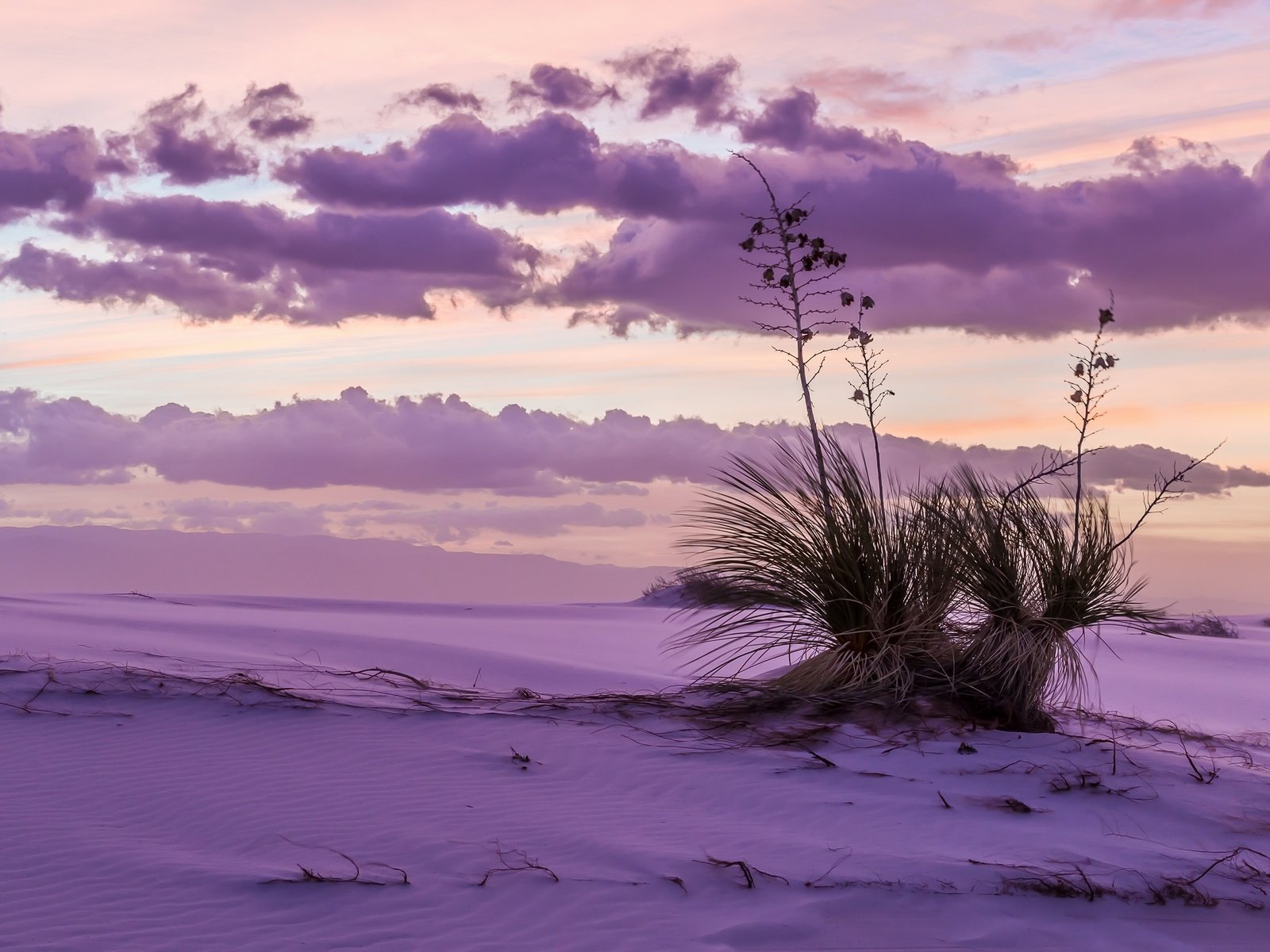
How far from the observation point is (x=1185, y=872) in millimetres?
5422

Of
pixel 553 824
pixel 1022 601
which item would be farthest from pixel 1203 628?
pixel 553 824

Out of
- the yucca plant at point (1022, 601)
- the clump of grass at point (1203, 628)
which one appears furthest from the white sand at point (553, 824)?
the clump of grass at point (1203, 628)

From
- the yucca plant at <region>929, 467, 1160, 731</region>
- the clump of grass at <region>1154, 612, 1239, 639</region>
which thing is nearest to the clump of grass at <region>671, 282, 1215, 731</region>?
the yucca plant at <region>929, 467, 1160, 731</region>

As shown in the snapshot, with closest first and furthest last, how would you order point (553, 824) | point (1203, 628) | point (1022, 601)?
1. point (553, 824)
2. point (1022, 601)
3. point (1203, 628)

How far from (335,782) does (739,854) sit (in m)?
2.34

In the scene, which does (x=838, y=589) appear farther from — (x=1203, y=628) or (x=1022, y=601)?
(x=1203, y=628)

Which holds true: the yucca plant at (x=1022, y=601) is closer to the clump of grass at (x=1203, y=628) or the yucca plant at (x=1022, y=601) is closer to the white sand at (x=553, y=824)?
the white sand at (x=553, y=824)

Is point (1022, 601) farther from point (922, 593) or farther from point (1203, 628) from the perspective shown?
point (1203, 628)

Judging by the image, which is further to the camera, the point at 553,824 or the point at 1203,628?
the point at 1203,628

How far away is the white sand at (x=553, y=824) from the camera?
4.75 m

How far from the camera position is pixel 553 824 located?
19.1ft

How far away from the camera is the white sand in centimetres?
475

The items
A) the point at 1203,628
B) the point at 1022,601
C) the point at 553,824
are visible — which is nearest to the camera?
the point at 553,824

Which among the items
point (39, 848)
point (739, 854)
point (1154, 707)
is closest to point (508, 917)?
point (739, 854)
